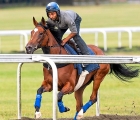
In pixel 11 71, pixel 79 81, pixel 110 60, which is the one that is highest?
pixel 110 60

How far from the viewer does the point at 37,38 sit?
24.9 ft

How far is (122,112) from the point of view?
986 cm

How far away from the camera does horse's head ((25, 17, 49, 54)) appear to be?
7419mm

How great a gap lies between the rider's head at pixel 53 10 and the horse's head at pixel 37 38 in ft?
0.42

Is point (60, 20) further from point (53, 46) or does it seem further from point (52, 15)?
point (53, 46)

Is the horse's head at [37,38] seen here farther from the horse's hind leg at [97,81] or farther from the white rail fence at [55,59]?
the horse's hind leg at [97,81]

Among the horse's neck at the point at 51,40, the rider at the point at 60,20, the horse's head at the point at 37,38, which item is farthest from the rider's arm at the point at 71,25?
the horse's head at the point at 37,38

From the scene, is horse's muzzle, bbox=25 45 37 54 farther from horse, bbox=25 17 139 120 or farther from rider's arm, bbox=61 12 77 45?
rider's arm, bbox=61 12 77 45

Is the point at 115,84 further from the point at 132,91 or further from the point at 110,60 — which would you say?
the point at 110,60

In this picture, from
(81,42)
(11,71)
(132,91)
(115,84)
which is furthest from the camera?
(11,71)

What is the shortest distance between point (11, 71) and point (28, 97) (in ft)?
13.3

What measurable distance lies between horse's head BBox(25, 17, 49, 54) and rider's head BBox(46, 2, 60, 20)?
0.42 feet

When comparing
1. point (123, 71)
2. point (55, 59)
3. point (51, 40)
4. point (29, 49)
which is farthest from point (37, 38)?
point (123, 71)

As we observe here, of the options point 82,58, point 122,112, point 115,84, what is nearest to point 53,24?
point 82,58
